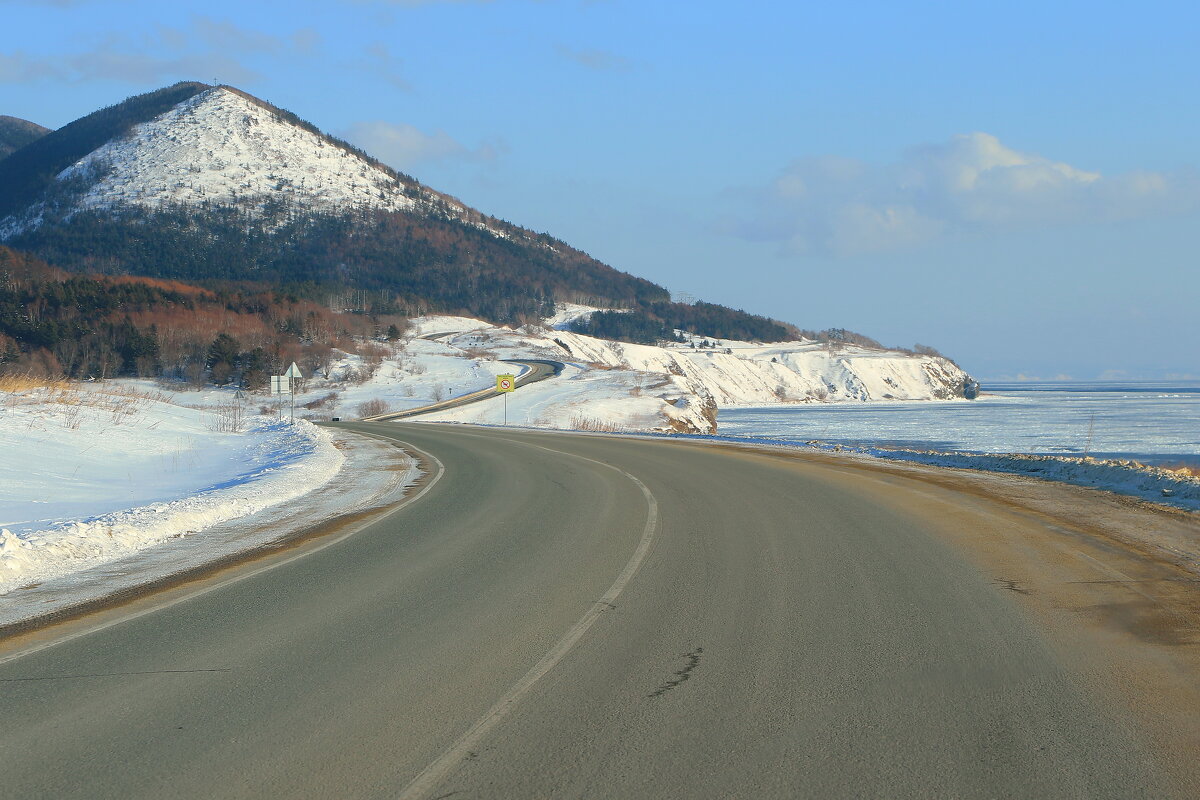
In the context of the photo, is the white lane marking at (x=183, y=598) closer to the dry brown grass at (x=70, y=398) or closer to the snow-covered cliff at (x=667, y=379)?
the dry brown grass at (x=70, y=398)

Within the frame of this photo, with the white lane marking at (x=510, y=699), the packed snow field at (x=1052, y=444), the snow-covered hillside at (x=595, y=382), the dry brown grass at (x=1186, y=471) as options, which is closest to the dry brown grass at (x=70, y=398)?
the white lane marking at (x=510, y=699)

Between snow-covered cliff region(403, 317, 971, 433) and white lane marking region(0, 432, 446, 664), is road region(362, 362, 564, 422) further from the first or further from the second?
white lane marking region(0, 432, 446, 664)

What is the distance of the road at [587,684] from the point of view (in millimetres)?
4492

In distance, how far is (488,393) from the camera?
78.4 metres

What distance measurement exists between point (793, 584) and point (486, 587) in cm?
289

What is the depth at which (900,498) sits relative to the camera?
1606cm

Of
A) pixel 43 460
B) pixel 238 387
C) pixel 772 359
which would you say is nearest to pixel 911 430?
pixel 238 387

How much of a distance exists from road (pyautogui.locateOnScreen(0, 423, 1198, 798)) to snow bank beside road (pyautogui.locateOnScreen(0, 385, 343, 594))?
242cm

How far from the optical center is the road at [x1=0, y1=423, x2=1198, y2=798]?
4492 millimetres

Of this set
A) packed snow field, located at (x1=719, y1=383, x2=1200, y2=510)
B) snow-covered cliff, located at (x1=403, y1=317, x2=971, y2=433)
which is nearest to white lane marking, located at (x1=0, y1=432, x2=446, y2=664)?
packed snow field, located at (x1=719, y1=383, x2=1200, y2=510)

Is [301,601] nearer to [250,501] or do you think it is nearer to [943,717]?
[943,717]

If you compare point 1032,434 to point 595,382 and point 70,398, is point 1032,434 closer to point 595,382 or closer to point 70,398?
point 595,382

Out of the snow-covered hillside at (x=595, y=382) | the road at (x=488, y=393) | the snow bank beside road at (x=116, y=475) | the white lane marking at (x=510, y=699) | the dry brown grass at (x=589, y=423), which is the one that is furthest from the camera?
the road at (x=488, y=393)

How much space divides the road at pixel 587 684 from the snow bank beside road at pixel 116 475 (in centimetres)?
242
